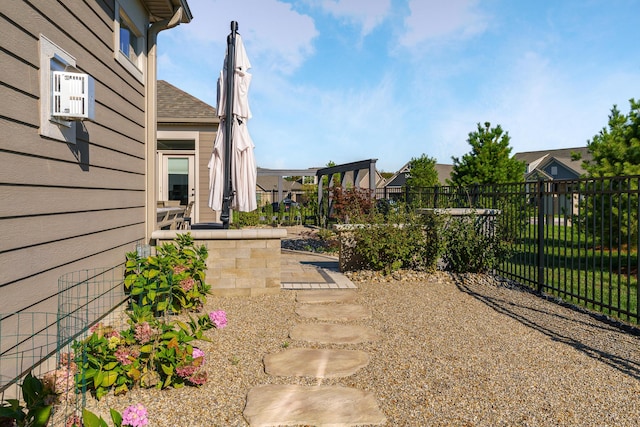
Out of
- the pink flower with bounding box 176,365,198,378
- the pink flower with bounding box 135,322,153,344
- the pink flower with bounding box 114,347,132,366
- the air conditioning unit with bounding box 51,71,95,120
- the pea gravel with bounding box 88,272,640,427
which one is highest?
the air conditioning unit with bounding box 51,71,95,120

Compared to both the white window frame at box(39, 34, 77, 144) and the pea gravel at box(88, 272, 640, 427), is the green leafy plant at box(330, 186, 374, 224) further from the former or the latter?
the white window frame at box(39, 34, 77, 144)

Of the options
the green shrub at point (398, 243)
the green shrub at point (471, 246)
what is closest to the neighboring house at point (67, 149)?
the green shrub at point (398, 243)

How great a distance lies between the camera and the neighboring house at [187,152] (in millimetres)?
11492

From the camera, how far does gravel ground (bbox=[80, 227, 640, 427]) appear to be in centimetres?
267

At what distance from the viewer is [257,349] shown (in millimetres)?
3801

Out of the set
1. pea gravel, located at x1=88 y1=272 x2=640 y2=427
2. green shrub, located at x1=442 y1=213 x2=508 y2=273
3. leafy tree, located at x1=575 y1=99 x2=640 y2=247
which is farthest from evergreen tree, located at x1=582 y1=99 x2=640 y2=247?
pea gravel, located at x1=88 y1=272 x2=640 y2=427

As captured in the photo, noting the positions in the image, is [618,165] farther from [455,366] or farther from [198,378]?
[198,378]

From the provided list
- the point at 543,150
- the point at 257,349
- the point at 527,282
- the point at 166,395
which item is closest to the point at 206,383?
the point at 166,395

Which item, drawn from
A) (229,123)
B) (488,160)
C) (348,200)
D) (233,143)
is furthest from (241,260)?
(488,160)

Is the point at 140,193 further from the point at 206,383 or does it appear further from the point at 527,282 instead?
the point at 527,282

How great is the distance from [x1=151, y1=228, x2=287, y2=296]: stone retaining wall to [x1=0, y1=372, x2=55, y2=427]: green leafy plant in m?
3.41

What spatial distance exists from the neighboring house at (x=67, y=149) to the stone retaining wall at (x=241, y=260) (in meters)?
0.97

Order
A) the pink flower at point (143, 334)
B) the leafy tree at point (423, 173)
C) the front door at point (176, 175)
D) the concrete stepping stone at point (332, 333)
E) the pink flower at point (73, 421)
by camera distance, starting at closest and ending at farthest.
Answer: the pink flower at point (73, 421) < the pink flower at point (143, 334) < the concrete stepping stone at point (332, 333) < the front door at point (176, 175) < the leafy tree at point (423, 173)

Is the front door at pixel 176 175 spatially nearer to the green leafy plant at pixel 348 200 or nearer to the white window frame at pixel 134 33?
the green leafy plant at pixel 348 200
